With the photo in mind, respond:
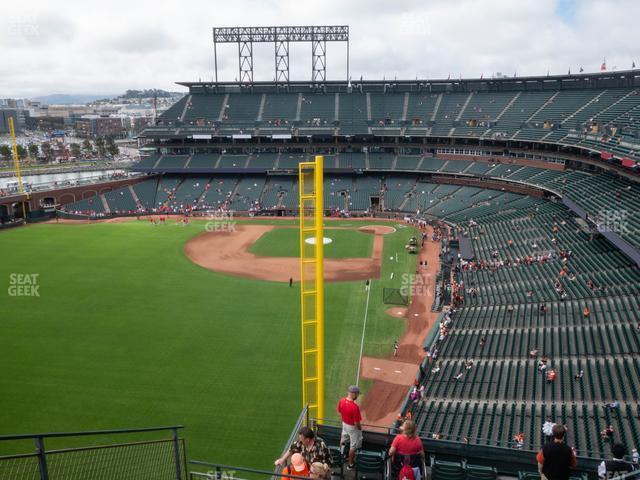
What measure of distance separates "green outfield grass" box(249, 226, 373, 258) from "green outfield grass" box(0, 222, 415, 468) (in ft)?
18.9

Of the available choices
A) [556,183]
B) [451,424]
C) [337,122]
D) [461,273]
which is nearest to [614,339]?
[451,424]

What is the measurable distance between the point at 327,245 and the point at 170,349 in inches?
1015

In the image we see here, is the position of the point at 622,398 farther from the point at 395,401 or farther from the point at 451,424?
the point at 395,401

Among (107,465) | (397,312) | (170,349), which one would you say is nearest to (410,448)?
(107,465)

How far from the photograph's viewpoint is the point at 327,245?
1951 inches

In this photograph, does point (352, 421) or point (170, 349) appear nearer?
point (352, 421)

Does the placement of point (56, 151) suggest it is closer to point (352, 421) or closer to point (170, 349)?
point (170, 349)

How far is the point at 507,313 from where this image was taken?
27656mm

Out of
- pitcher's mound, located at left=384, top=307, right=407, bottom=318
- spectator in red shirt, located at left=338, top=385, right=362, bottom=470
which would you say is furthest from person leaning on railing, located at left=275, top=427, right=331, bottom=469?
pitcher's mound, located at left=384, top=307, right=407, bottom=318

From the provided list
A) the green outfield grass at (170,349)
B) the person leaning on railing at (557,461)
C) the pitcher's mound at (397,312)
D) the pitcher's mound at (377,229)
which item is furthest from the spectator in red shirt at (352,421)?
the pitcher's mound at (377,229)

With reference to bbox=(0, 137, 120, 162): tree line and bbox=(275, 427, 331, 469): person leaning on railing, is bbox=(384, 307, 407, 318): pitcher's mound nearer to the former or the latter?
bbox=(275, 427, 331, 469): person leaning on railing

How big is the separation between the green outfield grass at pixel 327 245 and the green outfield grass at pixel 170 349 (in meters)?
5.76

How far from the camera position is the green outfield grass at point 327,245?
46.5 meters

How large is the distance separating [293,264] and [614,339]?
2668 cm
